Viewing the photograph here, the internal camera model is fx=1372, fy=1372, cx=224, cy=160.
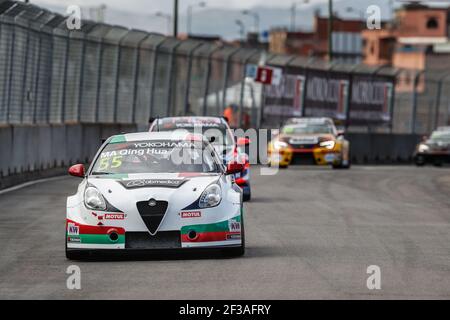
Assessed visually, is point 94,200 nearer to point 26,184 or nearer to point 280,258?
point 280,258

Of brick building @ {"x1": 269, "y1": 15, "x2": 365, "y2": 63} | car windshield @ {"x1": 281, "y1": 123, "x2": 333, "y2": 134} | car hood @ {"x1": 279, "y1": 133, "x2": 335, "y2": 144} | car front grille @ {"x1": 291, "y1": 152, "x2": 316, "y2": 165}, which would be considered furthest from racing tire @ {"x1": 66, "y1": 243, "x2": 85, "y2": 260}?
brick building @ {"x1": 269, "y1": 15, "x2": 365, "y2": 63}

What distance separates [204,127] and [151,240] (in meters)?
10.1

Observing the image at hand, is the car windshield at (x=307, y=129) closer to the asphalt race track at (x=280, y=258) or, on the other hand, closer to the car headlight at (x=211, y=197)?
the asphalt race track at (x=280, y=258)

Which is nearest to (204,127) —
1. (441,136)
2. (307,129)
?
(307,129)

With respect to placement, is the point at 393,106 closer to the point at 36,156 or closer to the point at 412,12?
the point at 36,156

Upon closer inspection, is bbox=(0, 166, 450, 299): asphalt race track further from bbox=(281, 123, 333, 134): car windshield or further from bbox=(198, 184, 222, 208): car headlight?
bbox=(281, 123, 333, 134): car windshield

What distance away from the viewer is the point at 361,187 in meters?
26.6

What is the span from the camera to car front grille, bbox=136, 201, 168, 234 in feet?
41.6

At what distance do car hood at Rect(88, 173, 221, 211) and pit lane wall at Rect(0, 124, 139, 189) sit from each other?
10.7 metres

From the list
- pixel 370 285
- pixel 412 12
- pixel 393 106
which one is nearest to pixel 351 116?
pixel 393 106

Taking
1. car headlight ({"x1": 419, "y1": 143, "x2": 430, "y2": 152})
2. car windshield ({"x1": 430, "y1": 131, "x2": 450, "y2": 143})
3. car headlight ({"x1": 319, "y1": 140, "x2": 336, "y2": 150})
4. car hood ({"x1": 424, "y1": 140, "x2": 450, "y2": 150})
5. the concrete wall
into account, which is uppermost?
car headlight ({"x1": 319, "y1": 140, "x2": 336, "y2": 150})

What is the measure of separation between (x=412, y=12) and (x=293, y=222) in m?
127

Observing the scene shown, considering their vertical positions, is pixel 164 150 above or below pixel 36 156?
above

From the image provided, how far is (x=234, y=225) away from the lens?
12.9 m
